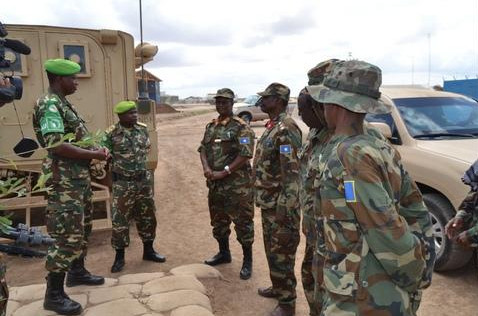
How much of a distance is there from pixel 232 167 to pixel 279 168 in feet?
2.78

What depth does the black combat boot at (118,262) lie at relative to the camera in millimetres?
4438

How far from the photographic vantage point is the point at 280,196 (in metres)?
3.23

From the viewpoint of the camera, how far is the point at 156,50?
6.14m

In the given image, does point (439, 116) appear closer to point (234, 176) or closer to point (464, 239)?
point (234, 176)

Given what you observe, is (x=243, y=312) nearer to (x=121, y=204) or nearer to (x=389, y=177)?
(x=121, y=204)

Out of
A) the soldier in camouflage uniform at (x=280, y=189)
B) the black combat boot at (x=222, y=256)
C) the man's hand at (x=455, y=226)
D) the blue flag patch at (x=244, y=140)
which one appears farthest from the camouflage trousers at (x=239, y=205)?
the man's hand at (x=455, y=226)

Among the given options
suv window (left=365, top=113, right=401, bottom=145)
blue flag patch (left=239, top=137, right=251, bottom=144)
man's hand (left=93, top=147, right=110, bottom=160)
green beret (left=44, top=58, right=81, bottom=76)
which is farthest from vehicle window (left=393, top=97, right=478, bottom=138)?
green beret (left=44, top=58, right=81, bottom=76)

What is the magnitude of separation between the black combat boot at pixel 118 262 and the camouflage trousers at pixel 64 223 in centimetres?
120

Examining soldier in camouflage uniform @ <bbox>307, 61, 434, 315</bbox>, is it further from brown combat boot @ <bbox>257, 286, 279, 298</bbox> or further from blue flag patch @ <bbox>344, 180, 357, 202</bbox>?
brown combat boot @ <bbox>257, 286, 279, 298</bbox>

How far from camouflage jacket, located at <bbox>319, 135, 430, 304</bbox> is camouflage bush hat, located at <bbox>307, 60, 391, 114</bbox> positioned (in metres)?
0.11

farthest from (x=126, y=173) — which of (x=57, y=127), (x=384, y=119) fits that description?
(x=384, y=119)

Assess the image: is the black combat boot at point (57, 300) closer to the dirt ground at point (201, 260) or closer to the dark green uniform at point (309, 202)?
the dirt ground at point (201, 260)

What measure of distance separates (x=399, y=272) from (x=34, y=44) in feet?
16.3

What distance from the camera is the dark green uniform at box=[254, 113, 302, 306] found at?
10.4 ft
